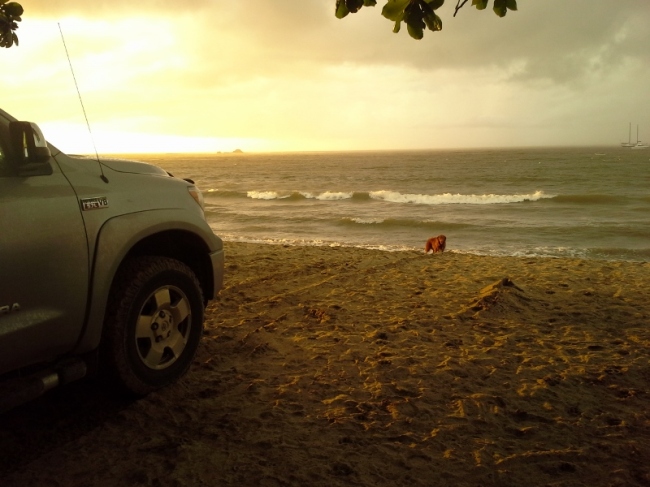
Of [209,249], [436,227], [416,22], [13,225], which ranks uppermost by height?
[416,22]

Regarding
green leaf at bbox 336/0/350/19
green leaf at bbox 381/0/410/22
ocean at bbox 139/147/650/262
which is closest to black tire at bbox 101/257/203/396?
green leaf at bbox 336/0/350/19

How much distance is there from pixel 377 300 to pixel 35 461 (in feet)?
14.2

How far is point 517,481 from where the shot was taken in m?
2.59

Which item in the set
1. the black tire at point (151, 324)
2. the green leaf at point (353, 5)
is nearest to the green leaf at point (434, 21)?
the green leaf at point (353, 5)

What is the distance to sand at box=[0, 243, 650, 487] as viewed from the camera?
2.66 metres

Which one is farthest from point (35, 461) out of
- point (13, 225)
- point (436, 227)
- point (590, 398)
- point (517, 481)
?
point (436, 227)

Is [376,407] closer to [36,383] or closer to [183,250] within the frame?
[183,250]

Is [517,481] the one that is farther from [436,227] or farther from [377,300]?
[436,227]

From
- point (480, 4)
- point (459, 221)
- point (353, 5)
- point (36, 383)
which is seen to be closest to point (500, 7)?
point (480, 4)

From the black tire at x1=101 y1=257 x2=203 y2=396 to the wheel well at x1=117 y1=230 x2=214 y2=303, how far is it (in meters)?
0.16

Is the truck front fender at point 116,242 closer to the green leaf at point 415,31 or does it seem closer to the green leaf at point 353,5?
the green leaf at point 353,5

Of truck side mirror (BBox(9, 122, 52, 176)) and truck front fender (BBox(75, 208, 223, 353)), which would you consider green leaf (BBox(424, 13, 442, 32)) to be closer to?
truck front fender (BBox(75, 208, 223, 353))

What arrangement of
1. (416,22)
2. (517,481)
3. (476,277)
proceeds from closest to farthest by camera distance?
(517,481) → (416,22) → (476,277)

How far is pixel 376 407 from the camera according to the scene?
3.39 meters
